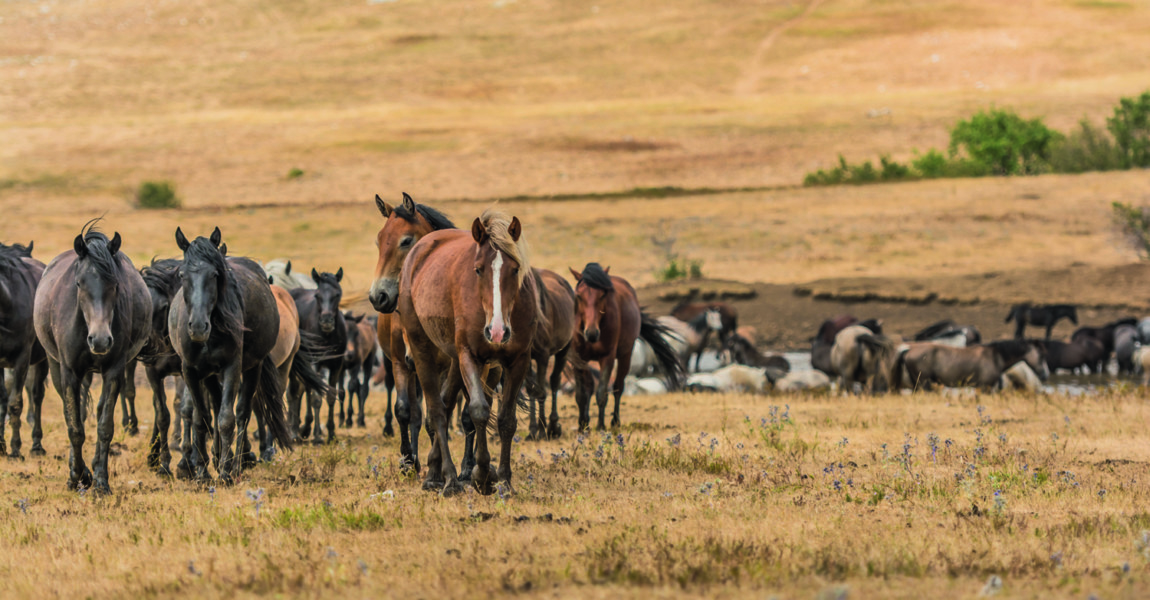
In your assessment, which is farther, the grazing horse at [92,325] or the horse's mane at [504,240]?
the grazing horse at [92,325]

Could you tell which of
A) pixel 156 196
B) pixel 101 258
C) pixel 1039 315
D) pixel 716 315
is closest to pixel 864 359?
pixel 716 315

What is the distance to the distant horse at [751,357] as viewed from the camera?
2458cm

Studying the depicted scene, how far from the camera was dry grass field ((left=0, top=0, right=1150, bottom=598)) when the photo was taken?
5.72 m

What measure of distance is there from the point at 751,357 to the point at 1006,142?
48761mm

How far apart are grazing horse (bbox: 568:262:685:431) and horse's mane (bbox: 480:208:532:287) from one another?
473cm

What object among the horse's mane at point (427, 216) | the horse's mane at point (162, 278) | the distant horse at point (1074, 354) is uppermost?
the horse's mane at point (427, 216)

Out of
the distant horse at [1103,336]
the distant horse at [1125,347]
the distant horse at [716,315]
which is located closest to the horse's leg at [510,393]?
the distant horse at [716,315]

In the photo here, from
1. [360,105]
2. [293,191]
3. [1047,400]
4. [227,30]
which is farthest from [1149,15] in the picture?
[1047,400]

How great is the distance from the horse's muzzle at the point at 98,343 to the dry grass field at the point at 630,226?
1105mm

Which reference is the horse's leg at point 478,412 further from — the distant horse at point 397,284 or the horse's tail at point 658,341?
the horse's tail at point 658,341

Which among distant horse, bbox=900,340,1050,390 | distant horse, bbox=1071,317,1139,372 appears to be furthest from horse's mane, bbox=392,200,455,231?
distant horse, bbox=1071,317,1139,372

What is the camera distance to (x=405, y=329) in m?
8.26

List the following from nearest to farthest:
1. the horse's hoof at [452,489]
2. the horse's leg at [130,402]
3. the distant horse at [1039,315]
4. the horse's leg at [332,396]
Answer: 1. the horse's hoof at [452,489]
2. the horse's leg at [332,396]
3. the horse's leg at [130,402]
4. the distant horse at [1039,315]

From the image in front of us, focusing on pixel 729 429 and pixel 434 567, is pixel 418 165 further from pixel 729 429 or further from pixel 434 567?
pixel 434 567
